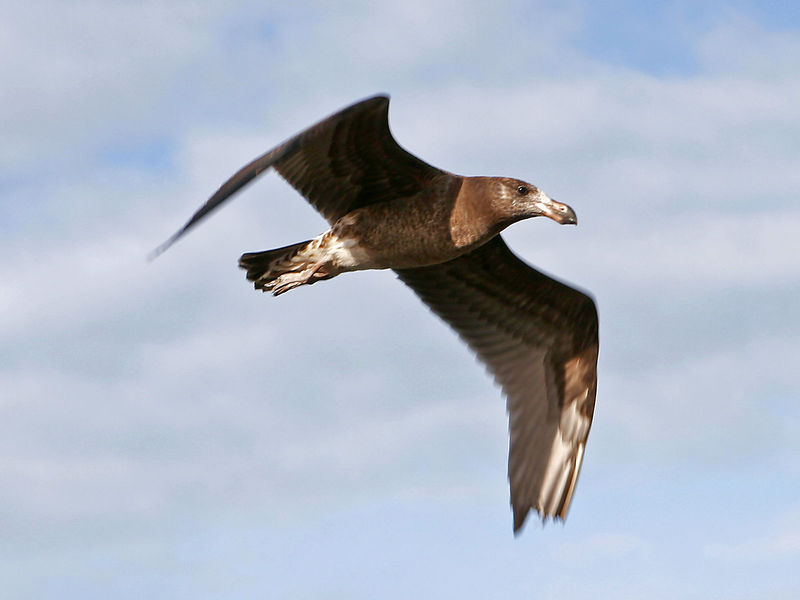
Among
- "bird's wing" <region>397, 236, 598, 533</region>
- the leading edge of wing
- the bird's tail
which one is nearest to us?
the leading edge of wing

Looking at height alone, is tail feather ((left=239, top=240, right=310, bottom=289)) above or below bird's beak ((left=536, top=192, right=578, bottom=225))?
below

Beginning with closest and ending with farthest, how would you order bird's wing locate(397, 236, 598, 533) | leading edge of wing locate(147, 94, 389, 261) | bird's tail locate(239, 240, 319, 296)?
1. leading edge of wing locate(147, 94, 389, 261)
2. bird's tail locate(239, 240, 319, 296)
3. bird's wing locate(397, 236, 598, 533)

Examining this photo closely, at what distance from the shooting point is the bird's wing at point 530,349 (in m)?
9.79

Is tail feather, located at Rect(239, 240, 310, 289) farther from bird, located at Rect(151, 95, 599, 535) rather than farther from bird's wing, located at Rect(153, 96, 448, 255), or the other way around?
bird's wing, located at Rect(153, 96, 448, 255)

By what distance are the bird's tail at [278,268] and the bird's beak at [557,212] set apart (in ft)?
6.00

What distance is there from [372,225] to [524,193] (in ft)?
3.84

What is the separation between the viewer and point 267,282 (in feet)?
29.9

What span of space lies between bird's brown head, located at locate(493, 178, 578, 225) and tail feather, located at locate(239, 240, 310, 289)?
1676 millimetres

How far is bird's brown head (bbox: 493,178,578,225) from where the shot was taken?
28.0 feet

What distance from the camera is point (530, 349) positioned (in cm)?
1020

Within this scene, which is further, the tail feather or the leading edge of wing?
the tail feather

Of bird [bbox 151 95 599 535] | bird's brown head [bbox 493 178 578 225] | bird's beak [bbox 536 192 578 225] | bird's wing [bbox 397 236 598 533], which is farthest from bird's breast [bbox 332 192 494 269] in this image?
bird's wing [bbox 397 236 598 533]

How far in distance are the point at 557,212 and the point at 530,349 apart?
1.94 metres

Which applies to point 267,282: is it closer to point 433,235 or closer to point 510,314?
point 433,235
